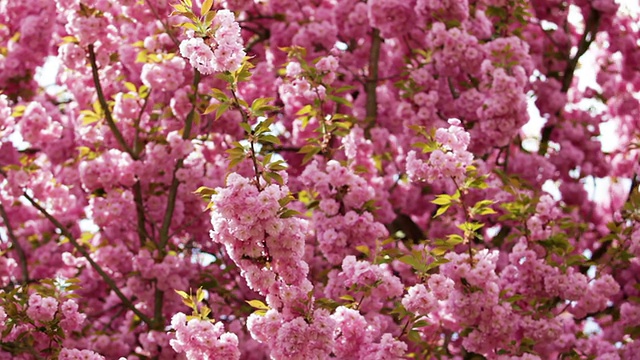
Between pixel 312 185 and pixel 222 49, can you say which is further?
pixel 312 185

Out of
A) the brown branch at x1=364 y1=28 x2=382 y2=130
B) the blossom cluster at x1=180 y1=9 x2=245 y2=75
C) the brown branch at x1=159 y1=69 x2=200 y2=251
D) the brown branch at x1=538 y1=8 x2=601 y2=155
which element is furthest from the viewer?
the brown branch at x1=538 y1=8 x2=601 y2=155

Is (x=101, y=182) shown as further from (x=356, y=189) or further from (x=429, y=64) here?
(x=429, y=64)

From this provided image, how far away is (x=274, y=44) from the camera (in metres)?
9.01

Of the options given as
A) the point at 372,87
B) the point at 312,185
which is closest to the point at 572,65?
the point at 372,87

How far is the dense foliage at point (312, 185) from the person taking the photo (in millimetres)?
4629

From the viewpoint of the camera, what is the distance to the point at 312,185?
6.16 meters

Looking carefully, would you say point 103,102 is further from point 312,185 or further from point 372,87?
point 372,87

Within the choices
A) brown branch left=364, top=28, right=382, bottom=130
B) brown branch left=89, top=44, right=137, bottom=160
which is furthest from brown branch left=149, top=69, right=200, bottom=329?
brown branch left=364, top=28, right=382, bottom=130

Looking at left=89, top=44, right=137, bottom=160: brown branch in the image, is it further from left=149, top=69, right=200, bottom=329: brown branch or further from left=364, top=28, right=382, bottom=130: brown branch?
left=364, top=28, right=382, bottom=130: brown branch

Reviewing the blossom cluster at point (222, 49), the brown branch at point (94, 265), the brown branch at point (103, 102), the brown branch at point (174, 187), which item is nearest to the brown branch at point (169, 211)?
the brown branch at point (174, 187)

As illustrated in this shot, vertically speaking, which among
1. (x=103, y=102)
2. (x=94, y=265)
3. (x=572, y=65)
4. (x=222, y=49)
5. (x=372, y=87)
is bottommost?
(x=572, y=65)

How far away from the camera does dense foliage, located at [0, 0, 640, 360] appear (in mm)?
4629

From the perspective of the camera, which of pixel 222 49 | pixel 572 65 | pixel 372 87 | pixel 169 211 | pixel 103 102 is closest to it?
pixel 222 49

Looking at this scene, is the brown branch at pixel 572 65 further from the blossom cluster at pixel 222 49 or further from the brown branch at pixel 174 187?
the blossom cluster at pixel 222 49
